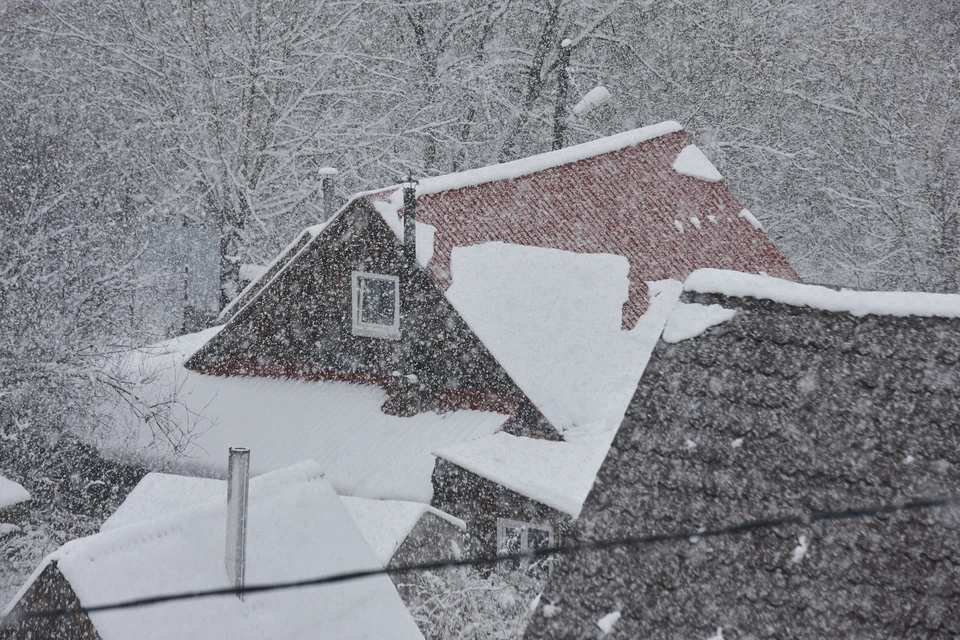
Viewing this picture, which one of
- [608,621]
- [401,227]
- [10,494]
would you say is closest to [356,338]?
[401,227]

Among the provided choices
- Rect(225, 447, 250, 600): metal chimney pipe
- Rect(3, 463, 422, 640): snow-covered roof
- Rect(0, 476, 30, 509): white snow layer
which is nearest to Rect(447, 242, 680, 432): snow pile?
Rect(3, 463, 422, 640): snow-covered roof

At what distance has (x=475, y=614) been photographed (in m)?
9.00

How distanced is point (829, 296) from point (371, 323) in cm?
1011

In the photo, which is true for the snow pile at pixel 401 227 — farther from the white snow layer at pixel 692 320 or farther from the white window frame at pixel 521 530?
the white snow layer at pixel 692 320

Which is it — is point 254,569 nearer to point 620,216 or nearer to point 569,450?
point 569,450

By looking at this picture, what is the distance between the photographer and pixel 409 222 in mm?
11977

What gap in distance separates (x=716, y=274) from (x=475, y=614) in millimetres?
6472

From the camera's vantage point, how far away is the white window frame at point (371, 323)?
40.9ft

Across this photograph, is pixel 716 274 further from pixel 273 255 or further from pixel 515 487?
pixel 273 255

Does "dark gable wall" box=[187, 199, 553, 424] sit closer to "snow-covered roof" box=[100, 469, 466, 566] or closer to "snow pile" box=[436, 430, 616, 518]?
"snow pile" box=[436, 430, 616, 518]

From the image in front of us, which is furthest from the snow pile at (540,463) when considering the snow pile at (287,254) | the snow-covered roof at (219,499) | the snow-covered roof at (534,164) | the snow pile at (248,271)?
the snow pile at (248,271)

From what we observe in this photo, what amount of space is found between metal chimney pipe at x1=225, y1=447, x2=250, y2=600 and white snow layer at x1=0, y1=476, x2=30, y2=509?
613cm

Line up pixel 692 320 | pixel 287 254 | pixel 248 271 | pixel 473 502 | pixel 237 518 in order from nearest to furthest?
pixel 692 320 < pixel 237 518 < pixel 473 502 < pixel 287 254 < pixel 248 271

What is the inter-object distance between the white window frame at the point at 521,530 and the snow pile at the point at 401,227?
12.2ft
